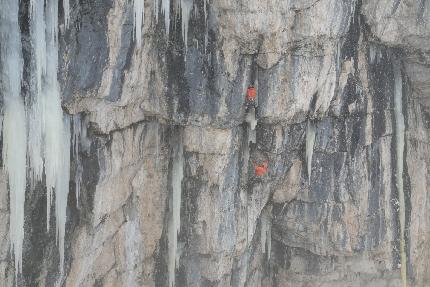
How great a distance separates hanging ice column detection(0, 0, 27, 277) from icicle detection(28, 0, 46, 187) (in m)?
0.18

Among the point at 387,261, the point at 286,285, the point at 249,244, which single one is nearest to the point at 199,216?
the point at 249,244

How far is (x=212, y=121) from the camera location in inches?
541

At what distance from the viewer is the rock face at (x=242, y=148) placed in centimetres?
1249

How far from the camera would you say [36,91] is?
11.3 metres

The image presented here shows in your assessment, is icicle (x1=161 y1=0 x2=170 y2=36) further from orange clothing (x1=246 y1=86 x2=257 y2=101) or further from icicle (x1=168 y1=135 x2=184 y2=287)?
icicle (x1=168 y1=135 x2=184 y2=287)

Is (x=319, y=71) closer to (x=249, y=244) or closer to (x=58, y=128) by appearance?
(x=249, y=244)

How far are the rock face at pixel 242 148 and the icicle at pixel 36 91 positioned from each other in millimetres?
204

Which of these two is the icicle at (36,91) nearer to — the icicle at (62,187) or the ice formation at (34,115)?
the ice formation at (34,115)

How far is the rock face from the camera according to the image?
12.5 meters

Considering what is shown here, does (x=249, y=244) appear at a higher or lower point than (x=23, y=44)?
lower

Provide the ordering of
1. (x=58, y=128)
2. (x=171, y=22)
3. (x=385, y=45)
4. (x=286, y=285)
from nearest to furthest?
(x=58, y=128) → (x=171, y=22) → (x=385, y=45) → (x=286, y=285)

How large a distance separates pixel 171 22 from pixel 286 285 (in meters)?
9.61

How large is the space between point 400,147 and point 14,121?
10.9 metres

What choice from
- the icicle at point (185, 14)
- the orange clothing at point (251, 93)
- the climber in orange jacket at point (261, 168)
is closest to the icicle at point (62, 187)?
the icicle at point (185, 14)
